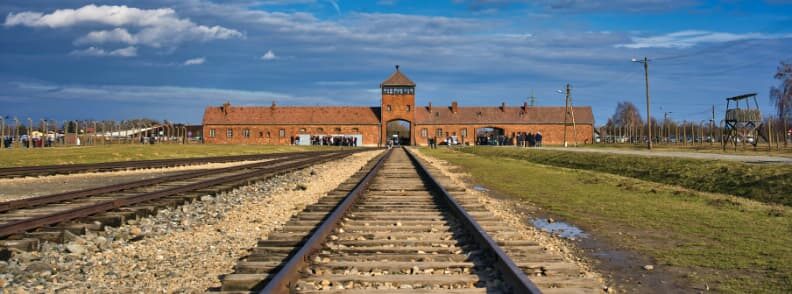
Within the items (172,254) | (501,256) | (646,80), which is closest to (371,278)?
(501,256)

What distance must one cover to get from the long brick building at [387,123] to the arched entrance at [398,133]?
220 cm

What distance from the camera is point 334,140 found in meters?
90.0

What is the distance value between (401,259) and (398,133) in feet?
333

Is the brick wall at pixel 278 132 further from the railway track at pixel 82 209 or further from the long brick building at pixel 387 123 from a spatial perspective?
the railway track at pixel 82 209

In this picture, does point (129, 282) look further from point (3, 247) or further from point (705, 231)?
point (705, 231)

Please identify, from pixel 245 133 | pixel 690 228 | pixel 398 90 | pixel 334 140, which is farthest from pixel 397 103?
pixel 690 228

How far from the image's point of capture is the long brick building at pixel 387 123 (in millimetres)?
96562

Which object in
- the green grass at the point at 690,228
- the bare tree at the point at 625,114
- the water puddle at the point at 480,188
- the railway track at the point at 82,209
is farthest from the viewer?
the bare tree at the point at 625,114

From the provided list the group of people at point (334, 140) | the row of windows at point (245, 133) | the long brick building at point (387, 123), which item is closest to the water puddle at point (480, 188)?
the group of people at point (334, 140)

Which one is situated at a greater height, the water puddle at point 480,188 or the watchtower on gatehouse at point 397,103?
the watchtower on gatehouse at point 397,103

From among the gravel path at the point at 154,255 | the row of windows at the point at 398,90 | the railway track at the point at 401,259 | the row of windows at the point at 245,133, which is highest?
the row of windows at the point at 398,90

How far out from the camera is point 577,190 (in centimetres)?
1549

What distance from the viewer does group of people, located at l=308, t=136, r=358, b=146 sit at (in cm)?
8831

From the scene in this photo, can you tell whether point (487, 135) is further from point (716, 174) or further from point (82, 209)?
point (82, 209)
